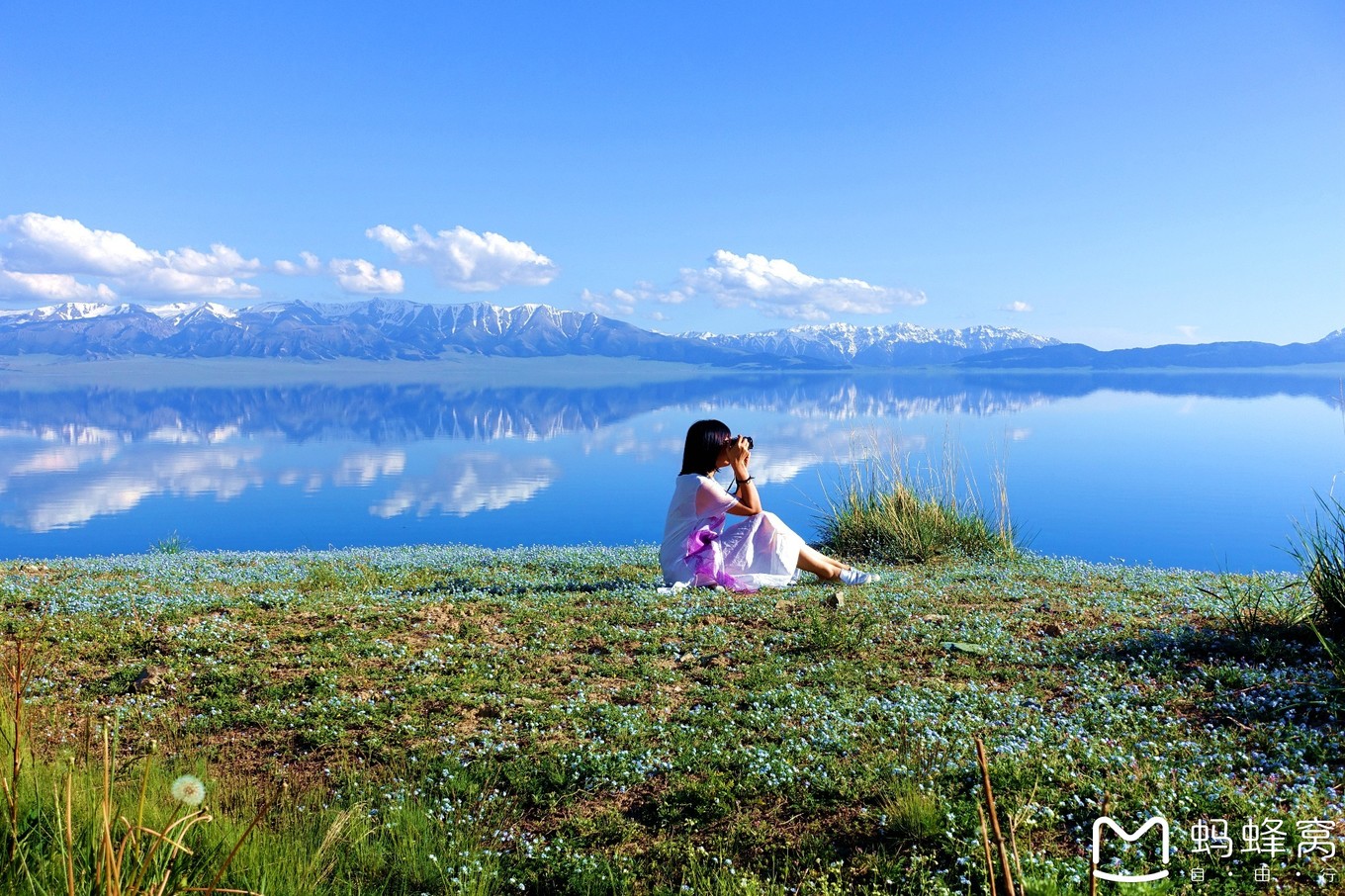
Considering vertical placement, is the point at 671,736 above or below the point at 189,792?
below

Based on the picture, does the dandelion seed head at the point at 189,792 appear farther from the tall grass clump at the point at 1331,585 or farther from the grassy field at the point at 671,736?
the tall grass clump at the point at 1331,585

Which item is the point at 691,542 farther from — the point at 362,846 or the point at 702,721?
the point at 362,846

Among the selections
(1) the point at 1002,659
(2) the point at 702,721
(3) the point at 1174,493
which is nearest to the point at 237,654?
(2) the point at 702,721

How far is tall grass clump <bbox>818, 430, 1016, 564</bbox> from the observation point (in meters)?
17.0

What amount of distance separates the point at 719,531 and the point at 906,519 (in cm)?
701

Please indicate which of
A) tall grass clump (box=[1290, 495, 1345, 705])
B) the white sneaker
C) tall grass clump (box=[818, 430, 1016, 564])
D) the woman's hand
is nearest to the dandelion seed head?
tall grass clump (box=[1290, 495, 1345, 705])

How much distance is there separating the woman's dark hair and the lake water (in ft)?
22.1

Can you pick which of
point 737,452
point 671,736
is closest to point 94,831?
point 671,736

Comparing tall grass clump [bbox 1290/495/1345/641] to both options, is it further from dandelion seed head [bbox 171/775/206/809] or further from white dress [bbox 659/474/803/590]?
dandelion seed head [bbox 171/775/206/809]

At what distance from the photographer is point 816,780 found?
553cm

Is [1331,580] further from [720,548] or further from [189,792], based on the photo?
[189,792]

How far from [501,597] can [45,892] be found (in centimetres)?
739

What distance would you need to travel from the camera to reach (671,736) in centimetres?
642

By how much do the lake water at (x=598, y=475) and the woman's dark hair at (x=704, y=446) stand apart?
6.73m
